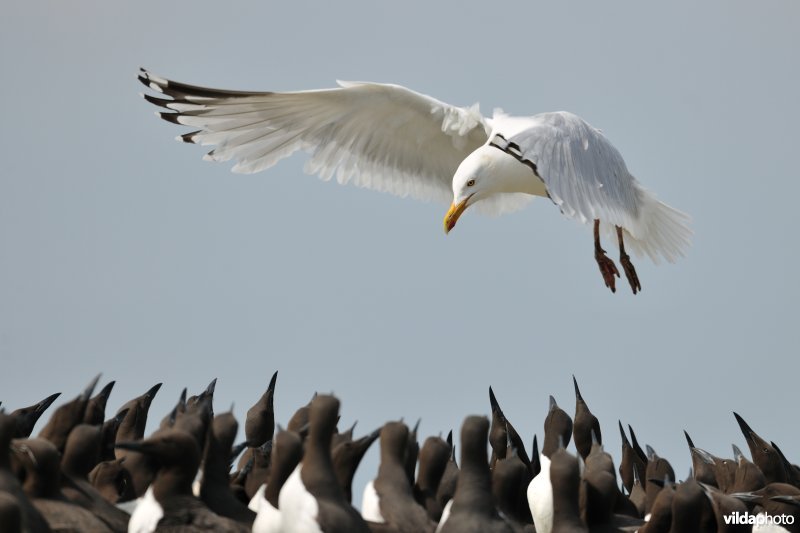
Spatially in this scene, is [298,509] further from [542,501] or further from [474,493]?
[542,501]

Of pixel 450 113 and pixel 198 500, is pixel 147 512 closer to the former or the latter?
pixel 198 500

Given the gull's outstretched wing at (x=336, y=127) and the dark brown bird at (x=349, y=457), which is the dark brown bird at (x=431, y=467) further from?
the gull's outstretched wing at (x=336, y=127)

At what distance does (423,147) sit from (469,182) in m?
1.65

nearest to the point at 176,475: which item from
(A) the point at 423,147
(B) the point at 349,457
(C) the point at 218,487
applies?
(C) the point at 218,487

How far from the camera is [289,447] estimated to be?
9.73m

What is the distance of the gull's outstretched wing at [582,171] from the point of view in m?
13.0

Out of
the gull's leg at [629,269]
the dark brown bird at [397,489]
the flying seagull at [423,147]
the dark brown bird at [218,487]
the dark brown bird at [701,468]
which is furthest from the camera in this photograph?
the gull's leg at [629,269]

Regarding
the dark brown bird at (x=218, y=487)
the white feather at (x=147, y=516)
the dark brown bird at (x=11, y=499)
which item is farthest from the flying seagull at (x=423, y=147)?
the dark brown bird at (x=11, y=499)

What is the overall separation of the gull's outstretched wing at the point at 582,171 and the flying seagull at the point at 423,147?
0.06 ft

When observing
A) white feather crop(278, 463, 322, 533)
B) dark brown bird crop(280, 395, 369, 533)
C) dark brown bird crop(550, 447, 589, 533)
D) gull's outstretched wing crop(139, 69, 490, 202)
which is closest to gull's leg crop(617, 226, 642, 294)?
gull's outstretched wing crop(139, 69, 490, 202)

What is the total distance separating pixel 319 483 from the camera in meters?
9.26

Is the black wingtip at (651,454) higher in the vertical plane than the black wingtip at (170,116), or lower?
lower

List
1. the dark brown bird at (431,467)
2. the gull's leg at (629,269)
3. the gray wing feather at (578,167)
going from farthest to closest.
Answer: the gull's leg at (629,269) < the gray wing feather at (578,167) < the dark brown bird at (431,467)

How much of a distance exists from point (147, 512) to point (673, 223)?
8.60 m
